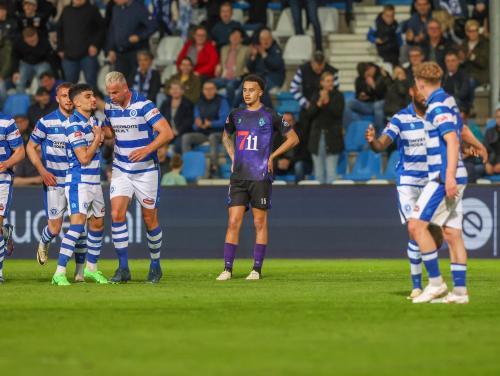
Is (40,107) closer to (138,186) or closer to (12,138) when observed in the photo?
(12,138)

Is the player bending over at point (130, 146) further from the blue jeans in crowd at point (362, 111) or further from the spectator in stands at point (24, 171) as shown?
the blue jeans in crowd at point (362, 111)

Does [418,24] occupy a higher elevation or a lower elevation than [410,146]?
higher

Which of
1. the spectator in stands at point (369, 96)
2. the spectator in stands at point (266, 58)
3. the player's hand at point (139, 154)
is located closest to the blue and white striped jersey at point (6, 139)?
the player's hand at point (139, 154)

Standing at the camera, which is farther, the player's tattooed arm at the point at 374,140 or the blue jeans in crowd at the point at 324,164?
the blue jeans in crowd at the point at 324,164

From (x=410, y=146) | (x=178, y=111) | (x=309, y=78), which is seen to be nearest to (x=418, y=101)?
(x=410, y=146)

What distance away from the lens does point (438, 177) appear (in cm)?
1135

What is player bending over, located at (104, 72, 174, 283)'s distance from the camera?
14102 mm

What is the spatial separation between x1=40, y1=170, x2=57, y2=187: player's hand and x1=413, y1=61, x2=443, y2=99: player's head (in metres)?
5.22

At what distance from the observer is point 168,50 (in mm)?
27656

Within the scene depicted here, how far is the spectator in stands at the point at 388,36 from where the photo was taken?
25516 millimetres

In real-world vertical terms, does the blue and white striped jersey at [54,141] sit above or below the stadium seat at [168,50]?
below

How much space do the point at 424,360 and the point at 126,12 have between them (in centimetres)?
1858

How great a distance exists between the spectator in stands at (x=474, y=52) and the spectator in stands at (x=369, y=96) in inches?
68.2

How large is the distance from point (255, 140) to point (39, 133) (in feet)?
8.74
